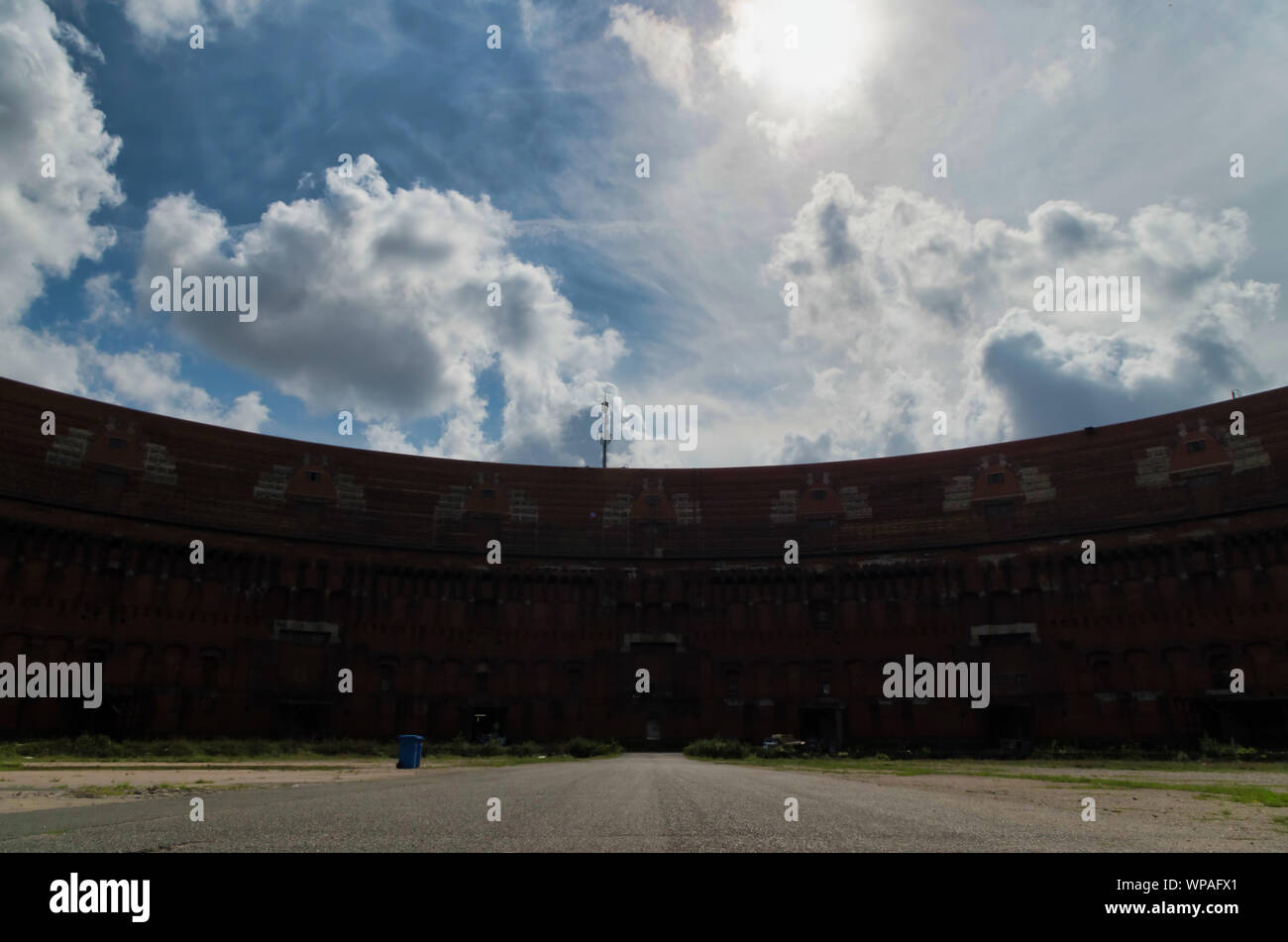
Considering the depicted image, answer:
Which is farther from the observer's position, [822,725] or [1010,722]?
[822,725]

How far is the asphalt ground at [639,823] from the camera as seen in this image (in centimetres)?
596

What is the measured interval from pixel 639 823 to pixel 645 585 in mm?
48050

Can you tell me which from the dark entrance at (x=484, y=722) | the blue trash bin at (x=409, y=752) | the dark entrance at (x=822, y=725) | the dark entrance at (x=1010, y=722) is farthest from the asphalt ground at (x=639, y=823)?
the dark entrance at (x=484, y=722)

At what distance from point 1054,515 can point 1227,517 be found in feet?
29.6

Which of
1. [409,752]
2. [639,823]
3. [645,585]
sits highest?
[645,585]

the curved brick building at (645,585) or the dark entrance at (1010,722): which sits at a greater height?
the curved brick building at (645,585)

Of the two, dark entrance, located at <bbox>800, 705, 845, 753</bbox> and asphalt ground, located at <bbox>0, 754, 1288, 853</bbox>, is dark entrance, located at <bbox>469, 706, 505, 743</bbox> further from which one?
asphalt ground, located at <bbox>0, 754, 1288, 853</bbox>

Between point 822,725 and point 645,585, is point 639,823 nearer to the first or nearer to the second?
point 822,725

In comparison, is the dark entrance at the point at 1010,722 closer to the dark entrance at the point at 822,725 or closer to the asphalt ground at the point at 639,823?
the dark entrance at the point at 822,725

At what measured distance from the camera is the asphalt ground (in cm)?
596

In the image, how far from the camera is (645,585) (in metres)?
55.4

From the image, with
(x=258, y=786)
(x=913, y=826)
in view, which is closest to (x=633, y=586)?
(x=258, y=786)

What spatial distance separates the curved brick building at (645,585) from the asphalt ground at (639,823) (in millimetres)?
38661

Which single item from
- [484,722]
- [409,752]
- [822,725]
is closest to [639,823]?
[409,752]
